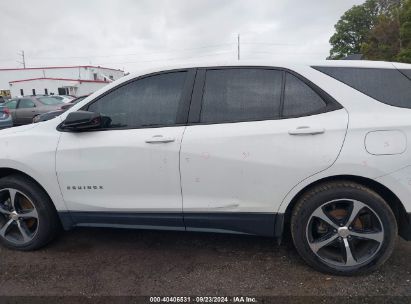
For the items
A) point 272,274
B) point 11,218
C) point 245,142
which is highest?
point 245,142

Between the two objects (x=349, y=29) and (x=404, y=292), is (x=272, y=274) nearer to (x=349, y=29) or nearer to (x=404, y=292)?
(x=404, y=292)

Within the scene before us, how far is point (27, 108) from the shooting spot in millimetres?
14625

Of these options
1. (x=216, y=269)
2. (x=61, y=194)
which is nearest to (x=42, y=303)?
(x=61, y=194)

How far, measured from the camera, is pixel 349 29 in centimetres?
4853

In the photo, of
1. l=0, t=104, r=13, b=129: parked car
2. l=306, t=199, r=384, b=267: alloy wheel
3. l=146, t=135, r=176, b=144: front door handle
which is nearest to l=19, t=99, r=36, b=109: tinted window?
l=0, t=104, r=13, b=129: parked car

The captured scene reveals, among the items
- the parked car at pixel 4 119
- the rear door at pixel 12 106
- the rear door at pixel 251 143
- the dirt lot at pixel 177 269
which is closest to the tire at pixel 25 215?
the dirt lot at pixel 177 269

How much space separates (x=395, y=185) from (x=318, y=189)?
539 mm

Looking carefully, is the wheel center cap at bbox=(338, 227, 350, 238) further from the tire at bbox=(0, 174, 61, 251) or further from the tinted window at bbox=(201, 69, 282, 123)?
the tire at bbox=(0, 174, 61, 251)

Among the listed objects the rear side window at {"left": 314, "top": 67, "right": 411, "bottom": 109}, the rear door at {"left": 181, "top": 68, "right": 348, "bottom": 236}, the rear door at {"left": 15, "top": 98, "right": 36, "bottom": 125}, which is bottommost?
the rear door at {"left": 15, "top": 98, "right": 36, "bottom": 125}

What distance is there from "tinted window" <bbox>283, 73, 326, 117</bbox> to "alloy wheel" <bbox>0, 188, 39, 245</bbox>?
96.7 inches

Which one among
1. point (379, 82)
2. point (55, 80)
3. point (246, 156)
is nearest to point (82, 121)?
point (246, 156)

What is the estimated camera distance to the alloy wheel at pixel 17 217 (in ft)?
10.4

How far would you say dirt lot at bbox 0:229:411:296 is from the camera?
8.39 feet

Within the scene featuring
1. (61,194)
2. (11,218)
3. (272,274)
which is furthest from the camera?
(11,218)
